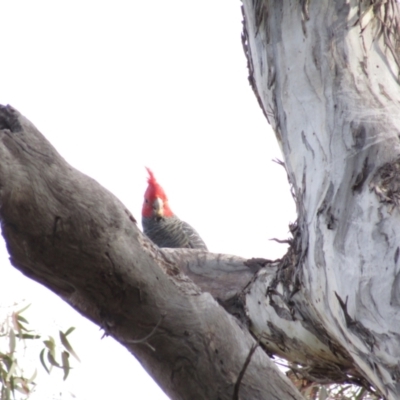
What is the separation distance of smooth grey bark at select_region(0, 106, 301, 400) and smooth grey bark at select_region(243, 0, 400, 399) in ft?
1.08

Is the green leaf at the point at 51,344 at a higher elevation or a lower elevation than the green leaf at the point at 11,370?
higher

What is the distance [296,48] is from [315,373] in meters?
1.35

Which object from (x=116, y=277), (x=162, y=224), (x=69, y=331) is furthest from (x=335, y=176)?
(x=162, y=224)

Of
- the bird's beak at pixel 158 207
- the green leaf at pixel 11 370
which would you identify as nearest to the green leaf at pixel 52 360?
the green leaf at pixel 11 370

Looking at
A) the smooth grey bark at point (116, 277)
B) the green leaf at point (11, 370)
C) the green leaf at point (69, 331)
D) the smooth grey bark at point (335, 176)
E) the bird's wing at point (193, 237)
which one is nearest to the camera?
the smooth grey bark at point (116, 277)

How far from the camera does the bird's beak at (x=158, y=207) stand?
727 centimetres

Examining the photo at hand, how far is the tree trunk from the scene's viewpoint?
68.4 inches

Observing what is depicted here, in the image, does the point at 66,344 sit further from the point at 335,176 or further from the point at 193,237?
the point at 193,237

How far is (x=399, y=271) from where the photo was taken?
1.79 m

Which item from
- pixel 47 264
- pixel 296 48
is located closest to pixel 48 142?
pixel 47 264

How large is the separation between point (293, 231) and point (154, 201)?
4.96 meters

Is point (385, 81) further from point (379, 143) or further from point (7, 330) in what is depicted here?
point (7, 330)

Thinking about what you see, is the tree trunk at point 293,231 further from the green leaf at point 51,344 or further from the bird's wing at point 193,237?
the bird's wing at point 193,237

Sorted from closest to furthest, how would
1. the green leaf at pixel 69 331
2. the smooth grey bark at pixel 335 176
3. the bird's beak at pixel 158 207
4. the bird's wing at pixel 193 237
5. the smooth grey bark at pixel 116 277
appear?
the smooth grey bark at pixel 116 277 → the smooth grey bark at pixel 335 176 → the green leaf at pixel 69 331 → the bird's wing at pixel 193 237 → the bird's beak at pixel 158 207
